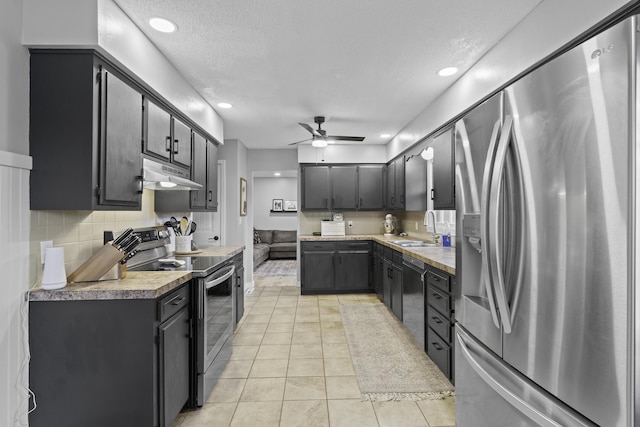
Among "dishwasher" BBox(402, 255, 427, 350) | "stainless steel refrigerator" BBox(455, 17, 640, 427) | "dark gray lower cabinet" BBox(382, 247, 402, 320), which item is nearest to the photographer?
"stainless steel refrigerator" BBox(455, 17, 640, 427)

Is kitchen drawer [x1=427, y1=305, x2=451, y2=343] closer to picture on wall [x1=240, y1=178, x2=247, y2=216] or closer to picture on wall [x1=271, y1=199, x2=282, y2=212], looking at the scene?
picture on wall [x1=240, y1=178, x2=247, y2=216]

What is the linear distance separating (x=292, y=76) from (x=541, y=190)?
2.35 metres

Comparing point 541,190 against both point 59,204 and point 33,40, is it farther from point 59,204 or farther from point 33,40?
point 33,40

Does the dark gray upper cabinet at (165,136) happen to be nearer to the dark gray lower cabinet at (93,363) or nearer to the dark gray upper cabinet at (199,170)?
the dark gray upper cabinet at (199,170)

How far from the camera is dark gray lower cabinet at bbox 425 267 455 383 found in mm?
2387

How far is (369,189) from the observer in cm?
562

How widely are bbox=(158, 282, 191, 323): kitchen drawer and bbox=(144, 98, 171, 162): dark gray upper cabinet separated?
1021 millimetres

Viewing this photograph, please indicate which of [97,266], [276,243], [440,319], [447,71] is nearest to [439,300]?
[440,319]

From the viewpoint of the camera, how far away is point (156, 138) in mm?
2438

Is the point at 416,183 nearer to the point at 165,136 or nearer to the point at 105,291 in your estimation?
the point at 165,136

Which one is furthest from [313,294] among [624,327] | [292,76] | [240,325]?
→ [624,327]

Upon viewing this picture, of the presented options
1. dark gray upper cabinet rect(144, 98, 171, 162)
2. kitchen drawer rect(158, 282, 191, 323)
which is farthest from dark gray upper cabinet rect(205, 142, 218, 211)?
kitchen drawer rect(158, 282, 191, 323)

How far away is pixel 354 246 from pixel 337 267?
17.0 inches

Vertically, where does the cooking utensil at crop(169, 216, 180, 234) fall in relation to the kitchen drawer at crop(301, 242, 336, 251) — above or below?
above
